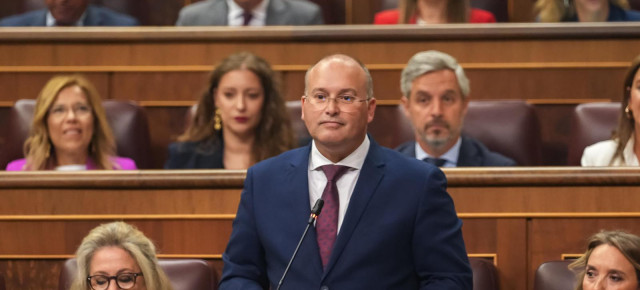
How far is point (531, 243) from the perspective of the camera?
985 millimetres

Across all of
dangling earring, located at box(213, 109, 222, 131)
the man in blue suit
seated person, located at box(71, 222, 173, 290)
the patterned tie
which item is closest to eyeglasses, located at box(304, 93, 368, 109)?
the man in blue suit

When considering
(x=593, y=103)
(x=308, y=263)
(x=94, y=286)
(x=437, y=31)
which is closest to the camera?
A: (x=308, y=263)

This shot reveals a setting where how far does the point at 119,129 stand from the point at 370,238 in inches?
28.4

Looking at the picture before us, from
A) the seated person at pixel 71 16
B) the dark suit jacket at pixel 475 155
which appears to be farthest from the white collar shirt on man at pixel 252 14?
the dark suit jacket at pixel 475 155

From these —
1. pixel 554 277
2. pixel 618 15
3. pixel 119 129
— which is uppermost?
pixel 618 15

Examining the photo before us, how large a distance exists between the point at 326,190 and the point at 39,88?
0.85 metres

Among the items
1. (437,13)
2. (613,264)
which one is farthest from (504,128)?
(613,264)

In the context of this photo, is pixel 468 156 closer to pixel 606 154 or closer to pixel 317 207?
pixel 606 154

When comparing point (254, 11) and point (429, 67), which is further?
point (254, 11)

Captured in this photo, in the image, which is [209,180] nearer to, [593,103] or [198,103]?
[198,103]

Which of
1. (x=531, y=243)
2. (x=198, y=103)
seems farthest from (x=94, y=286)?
(x=198, y=103)

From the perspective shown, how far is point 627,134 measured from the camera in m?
1.20

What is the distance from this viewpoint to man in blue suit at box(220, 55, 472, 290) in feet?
2.36

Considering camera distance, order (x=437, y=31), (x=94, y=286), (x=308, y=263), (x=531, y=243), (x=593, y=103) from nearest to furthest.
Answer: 1. (x=308, y=263)
2. (x=94, y=286)
3. (x=531, y=243)
4. (x=593, y=103)
5. (x=437, y=31)
